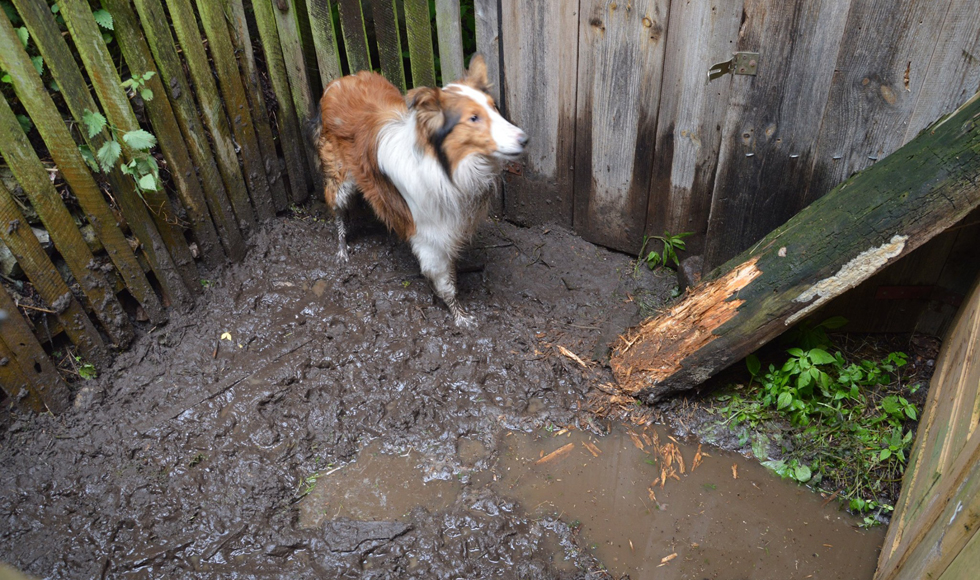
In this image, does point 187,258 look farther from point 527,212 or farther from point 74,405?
point 527,212

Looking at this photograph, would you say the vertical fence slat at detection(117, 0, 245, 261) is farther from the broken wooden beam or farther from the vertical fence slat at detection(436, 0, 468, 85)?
the broken wooden beam

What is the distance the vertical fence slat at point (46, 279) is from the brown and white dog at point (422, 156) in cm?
152


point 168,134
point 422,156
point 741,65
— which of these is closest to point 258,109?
point 168,134

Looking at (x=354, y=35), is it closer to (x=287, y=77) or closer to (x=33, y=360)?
(x=287, y=77)

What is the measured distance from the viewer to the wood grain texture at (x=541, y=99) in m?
3.24

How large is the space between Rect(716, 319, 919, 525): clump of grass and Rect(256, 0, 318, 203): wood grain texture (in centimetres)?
315

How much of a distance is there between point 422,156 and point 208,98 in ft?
4.50

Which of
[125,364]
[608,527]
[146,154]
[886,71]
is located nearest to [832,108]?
[886,71]

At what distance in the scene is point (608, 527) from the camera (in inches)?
101

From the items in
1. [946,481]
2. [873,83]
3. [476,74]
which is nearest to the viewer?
[946,481]

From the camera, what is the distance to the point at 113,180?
9.57 ft

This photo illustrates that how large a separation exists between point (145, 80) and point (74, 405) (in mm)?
1703

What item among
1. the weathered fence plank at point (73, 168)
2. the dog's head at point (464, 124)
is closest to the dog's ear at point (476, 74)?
the dog's head at point (464, 124)

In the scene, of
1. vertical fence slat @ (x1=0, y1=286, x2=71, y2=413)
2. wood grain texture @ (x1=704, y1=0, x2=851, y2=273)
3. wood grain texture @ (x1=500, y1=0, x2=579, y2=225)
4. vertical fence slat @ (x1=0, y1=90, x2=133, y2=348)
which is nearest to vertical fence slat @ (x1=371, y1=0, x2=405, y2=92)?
wood grain texture @ (x1=500, y1=0, x2=579, y2=225)
